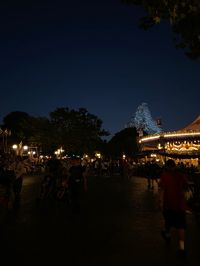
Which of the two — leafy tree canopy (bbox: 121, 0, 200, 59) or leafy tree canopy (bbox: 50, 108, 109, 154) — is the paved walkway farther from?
leafy tree canopy (bbox: 50, 108, 109, 154)

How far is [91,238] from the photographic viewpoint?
9.40 meters

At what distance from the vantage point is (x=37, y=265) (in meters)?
6.98

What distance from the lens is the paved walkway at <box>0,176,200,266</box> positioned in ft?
24.5

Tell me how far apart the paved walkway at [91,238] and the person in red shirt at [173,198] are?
533 mm

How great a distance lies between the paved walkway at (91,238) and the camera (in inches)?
295

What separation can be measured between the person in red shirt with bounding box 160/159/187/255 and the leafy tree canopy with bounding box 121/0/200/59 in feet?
9.78

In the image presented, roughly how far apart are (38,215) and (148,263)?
6820 millimetres

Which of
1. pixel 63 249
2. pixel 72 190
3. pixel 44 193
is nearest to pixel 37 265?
pixel 63 249

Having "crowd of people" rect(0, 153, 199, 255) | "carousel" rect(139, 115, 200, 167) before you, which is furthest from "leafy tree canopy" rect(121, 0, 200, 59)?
"carousel" rect(139, 115, 200, 167)

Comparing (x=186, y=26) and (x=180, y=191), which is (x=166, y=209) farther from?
(x=186, y=26)

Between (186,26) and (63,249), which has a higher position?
(186,26)

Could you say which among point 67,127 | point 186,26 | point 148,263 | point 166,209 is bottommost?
point 148,263

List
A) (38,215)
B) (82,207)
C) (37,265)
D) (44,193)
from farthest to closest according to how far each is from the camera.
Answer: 1. (44,193)
2. (82,207)
3. (38,215)
4. (37,265)

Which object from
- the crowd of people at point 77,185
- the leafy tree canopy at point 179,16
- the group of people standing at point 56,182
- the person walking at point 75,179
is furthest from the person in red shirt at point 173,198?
the group of people standing at point 56,182
